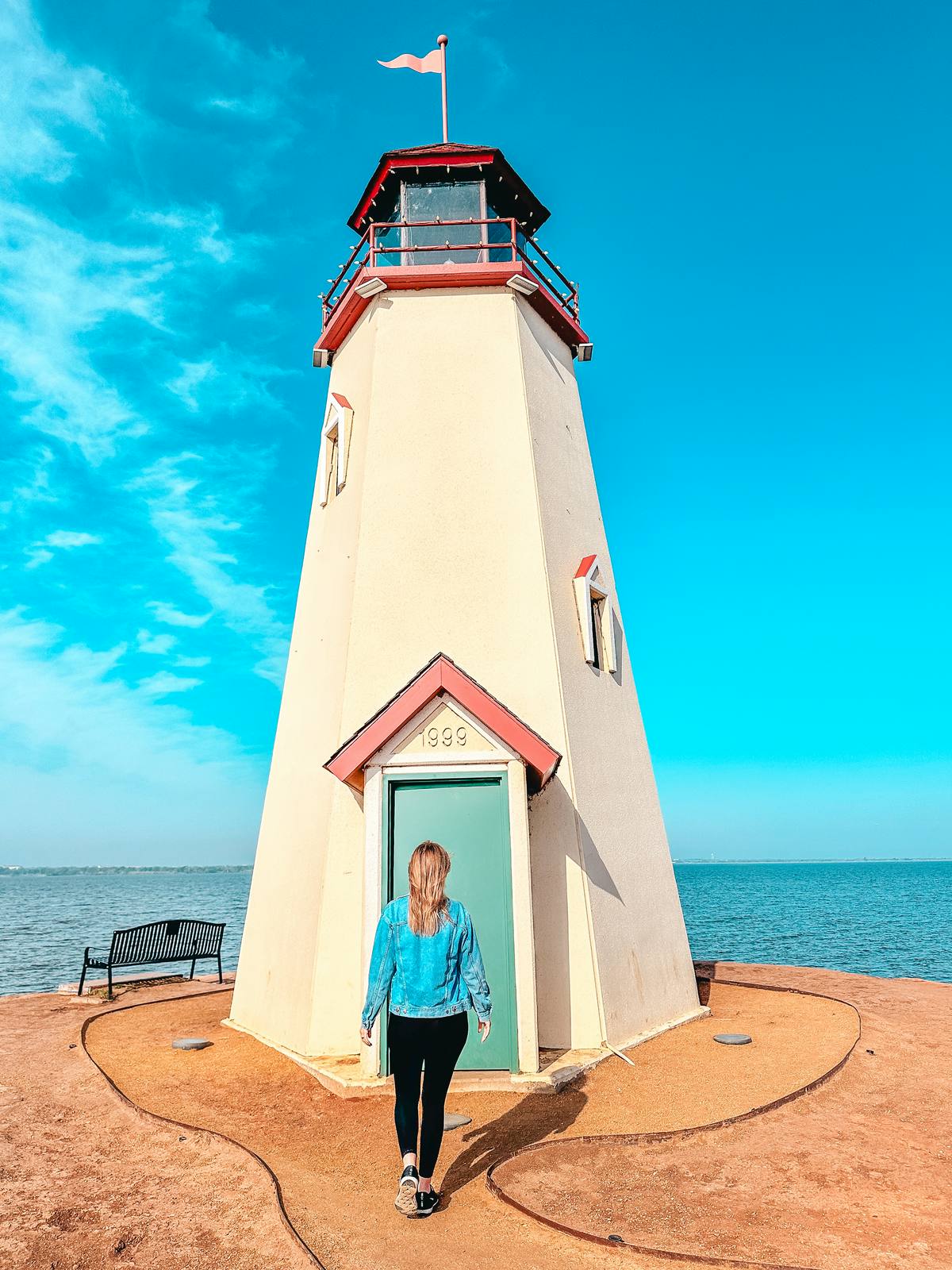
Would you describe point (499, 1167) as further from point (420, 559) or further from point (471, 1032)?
point (420, 559)

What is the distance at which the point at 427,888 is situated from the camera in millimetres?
4609

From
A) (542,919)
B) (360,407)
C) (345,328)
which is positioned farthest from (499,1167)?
(345,328)

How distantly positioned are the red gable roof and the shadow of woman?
2.53 m

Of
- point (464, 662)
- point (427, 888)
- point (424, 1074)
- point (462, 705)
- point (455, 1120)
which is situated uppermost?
point (464, 662)

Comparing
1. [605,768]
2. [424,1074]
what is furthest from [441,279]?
[424,1074]

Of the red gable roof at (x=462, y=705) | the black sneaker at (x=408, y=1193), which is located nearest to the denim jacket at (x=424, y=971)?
the black sneaker at (x=408, y=1193)

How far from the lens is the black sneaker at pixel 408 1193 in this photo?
438 cm

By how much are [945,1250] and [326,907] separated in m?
5.21

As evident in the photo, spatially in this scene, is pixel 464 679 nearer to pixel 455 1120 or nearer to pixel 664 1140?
pixel 455 1120

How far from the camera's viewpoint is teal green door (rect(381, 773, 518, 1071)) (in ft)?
23.3

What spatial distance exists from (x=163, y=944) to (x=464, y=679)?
796 cm

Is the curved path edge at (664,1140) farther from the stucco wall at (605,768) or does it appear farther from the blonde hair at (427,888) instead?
the stucco wall at (605,768)

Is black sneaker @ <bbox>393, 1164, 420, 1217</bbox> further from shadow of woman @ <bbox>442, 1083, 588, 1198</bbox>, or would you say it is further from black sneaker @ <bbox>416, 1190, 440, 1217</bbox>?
shadow of woman @ <bbox>442, 1083, 588, 1198</bbox>

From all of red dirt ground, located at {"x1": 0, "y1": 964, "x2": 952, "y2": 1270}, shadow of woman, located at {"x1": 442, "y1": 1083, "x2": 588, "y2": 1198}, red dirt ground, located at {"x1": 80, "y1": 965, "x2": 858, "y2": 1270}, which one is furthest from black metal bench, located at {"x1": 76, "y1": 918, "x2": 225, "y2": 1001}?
shadow of woman, located at {"x1": 442, "y1": 1083, "x2": 588, "y2": 1198}
